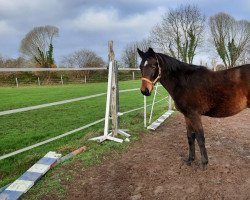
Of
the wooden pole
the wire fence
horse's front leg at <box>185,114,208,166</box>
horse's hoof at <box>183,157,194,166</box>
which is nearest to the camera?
horse's front leg at <box>185,114,208,166</box>

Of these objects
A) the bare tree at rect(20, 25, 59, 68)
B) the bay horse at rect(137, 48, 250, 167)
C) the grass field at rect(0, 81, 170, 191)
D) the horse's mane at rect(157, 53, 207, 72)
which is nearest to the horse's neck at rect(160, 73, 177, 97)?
the bay horse at rect(137, 48, 250, 167)

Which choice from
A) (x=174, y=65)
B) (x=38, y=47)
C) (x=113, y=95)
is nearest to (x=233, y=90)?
(x=174, y=65)

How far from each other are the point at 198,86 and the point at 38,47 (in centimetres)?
5017

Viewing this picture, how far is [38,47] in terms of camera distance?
2034 inches

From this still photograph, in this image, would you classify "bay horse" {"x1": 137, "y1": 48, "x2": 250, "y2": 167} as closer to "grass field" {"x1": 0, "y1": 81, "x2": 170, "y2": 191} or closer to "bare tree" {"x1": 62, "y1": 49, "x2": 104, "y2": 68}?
"grass field" {"x1": 0, "y1": 81, "x2": 170, "y2": 191}

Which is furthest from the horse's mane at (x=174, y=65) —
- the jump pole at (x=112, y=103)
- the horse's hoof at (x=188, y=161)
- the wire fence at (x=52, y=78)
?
the wire fence at (x=52, y=78)

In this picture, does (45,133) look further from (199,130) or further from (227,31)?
(227,31)

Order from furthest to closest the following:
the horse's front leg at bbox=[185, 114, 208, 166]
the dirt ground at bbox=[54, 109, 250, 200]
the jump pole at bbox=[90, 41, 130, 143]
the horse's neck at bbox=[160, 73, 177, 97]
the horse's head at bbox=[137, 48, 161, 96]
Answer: the jump pole at bbox=[90, 41, 130, 143] < the horse's neck at bbox=[160, 73, 177, 97] < the horse's front leg at bbox=[185, 114, 208, 166] < the horse's head at bbox=[137, 48, 161, 96] < the dirt ground at bbox=[54, 109, 250, 200]

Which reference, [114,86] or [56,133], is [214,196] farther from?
[56,133]

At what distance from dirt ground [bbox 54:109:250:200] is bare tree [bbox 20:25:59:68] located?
45.4 meters

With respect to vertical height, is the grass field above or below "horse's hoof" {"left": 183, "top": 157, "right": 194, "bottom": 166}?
below

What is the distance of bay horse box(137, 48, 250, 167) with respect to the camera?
15.0 ft

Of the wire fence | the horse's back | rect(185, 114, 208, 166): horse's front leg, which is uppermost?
the horse's back

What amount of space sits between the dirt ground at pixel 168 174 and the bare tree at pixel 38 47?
149ft
